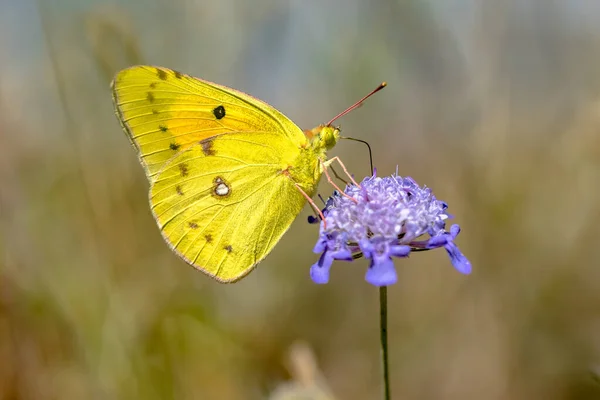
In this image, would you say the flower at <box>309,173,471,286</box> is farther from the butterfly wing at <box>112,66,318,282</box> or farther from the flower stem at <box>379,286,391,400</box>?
the butterfly wing at <box>112,66,318,282</box>

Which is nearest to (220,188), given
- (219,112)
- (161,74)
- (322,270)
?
(219,112)

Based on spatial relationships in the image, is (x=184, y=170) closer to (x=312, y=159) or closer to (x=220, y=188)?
(x=220, y=188)

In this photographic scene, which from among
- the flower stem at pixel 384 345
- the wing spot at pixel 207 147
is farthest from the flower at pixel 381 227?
the wing spot at pixel 207 147

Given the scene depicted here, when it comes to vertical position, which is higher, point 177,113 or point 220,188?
point 177,113

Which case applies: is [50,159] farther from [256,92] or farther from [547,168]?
[547,168]

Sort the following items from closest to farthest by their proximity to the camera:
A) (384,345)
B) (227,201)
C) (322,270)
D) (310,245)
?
(384,345), (322,270), (227,201), (310,245)

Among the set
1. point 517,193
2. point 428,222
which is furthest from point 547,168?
point 428,222

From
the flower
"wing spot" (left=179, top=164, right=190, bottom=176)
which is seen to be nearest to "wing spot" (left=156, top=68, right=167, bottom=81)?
"wing spot" (left=179, top=164, right=190, bottom=176)
